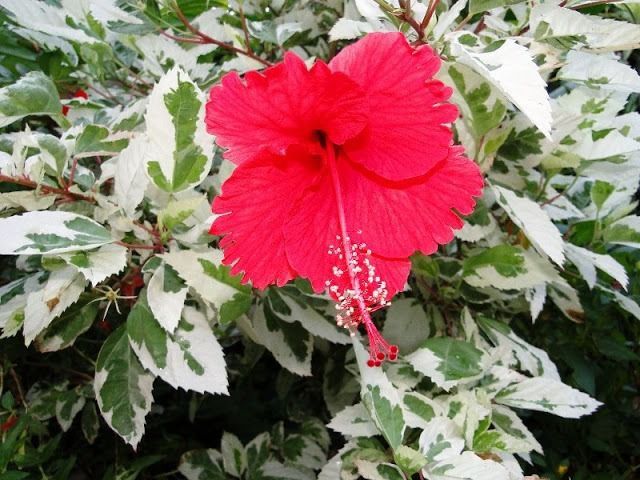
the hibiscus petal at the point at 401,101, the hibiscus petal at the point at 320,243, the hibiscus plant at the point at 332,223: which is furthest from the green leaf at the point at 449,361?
the hibiscus petal at the point at 401,101

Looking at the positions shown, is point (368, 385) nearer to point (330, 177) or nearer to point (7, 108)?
point (330, 177)

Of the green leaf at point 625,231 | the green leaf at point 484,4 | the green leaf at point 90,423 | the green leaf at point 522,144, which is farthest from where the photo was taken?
the green leaf at point 90,423

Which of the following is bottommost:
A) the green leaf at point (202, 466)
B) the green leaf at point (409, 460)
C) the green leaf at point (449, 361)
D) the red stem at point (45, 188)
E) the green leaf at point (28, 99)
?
the green leaf at point (202, 466)

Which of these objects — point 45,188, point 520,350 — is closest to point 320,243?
point 45,188

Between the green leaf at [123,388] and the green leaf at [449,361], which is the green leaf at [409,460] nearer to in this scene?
the green leaf at [449,361]

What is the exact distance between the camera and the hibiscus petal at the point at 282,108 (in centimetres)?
49

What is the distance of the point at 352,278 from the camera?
1.90 feet

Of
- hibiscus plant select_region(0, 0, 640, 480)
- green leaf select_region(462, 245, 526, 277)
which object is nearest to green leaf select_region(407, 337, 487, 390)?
hibiscus plant select_region(0, 0, 640, 480)

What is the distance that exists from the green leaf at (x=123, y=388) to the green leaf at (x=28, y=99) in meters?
0.30

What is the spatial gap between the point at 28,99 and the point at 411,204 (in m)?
0.46

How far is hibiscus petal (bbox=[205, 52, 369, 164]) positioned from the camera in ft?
1.61

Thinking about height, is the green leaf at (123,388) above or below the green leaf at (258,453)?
above

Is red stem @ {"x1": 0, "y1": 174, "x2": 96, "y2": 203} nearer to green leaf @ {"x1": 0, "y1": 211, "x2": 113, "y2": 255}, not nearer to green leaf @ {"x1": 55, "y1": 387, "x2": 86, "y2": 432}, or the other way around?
green leaf @ {"x1": 0, "y1": 211, "x2": 113, "y2": 255}

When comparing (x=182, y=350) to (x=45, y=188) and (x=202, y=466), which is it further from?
(x=202, y=466)
